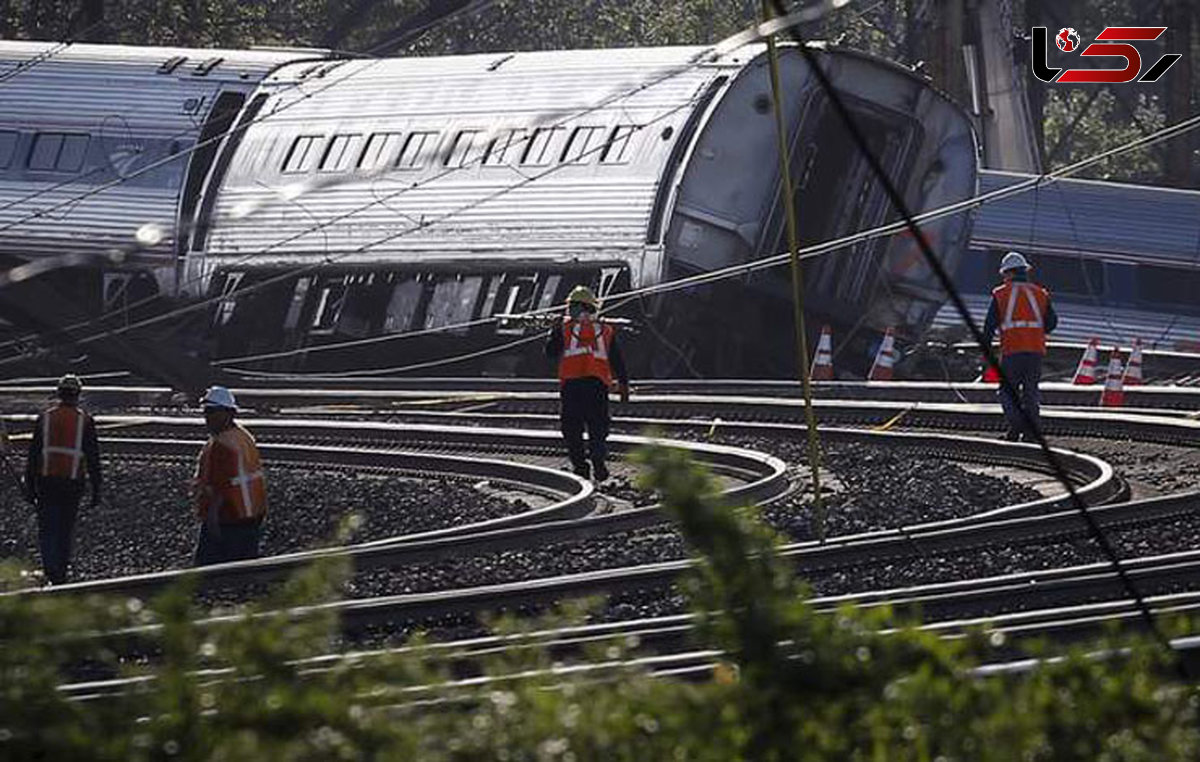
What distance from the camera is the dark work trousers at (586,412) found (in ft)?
59.5

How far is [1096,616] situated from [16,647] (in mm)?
5070

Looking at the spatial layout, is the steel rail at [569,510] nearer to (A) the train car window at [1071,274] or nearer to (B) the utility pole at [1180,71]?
(A) the train car window at [1071,274]

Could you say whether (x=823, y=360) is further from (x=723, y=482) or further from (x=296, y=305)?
(x=723, y=482)

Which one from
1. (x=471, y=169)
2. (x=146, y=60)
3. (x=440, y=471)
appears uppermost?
(x=146, y=60)

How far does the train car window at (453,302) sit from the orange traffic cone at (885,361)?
414cm

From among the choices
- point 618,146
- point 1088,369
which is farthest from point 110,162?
point 1088,369

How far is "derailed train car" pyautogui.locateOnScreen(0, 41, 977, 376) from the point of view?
26562 millimetres

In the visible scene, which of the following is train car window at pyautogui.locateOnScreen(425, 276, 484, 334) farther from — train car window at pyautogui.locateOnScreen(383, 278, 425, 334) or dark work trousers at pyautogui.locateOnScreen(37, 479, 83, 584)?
dark work trousers at pyautogui.locateOnScreen(37, 479, 83, 584)

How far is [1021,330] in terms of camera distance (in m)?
18.7

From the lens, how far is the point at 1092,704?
539cm

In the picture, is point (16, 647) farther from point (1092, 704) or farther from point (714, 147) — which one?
point (714, 147)

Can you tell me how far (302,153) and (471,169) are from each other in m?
2.17

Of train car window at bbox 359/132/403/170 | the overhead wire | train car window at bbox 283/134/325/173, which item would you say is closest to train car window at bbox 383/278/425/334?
train car window at bbox 359/132/403/170

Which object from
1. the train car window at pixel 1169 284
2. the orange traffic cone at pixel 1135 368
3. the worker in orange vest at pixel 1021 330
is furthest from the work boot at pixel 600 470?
the train car window at pixel 1169 284
